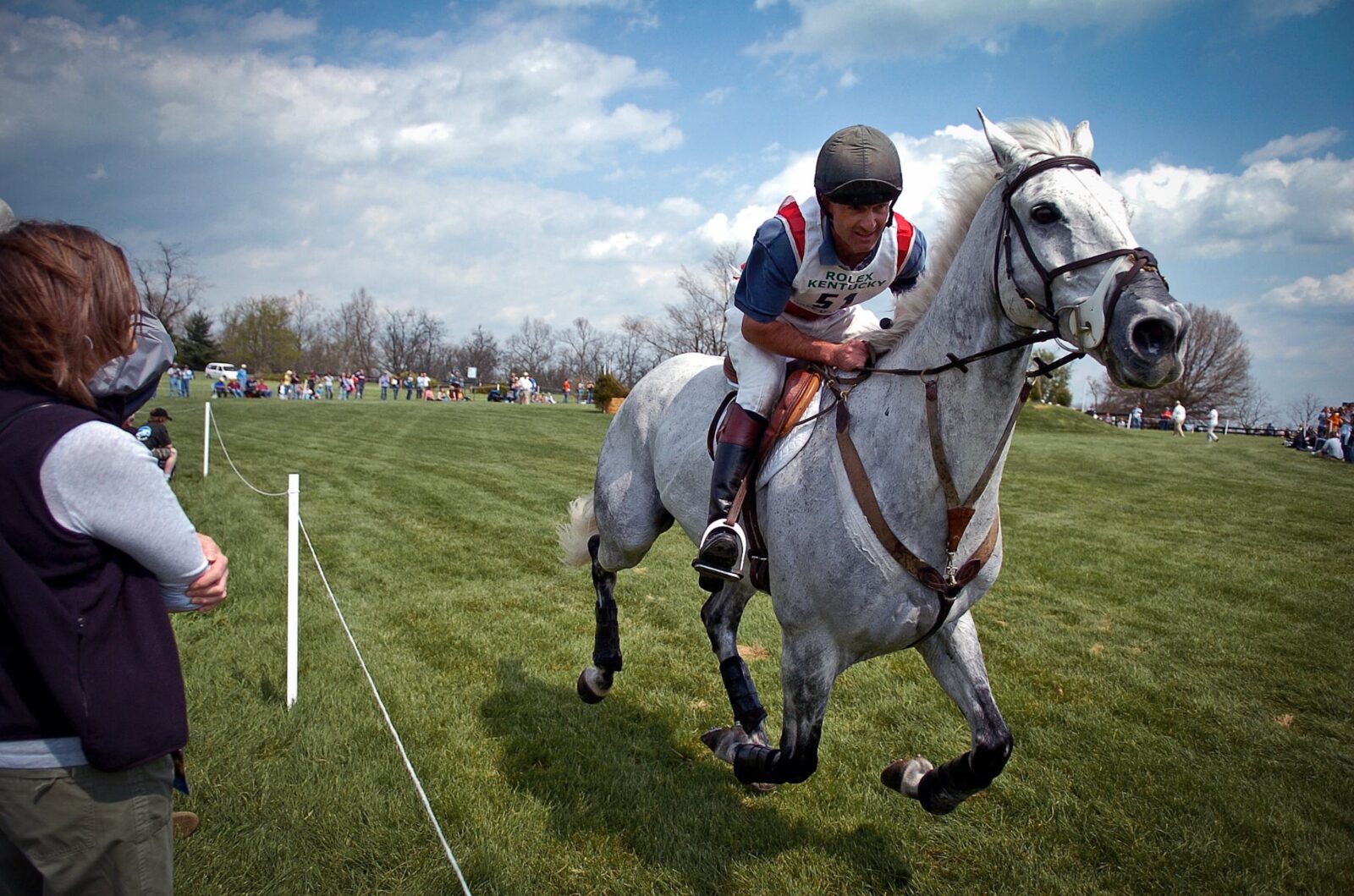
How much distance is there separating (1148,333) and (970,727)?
1.87 metres

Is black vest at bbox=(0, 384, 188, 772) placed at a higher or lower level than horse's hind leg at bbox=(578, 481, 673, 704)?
higher

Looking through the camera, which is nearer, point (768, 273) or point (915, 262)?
point (768, 273)

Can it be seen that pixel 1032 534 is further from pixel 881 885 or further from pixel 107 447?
pixel 107 447

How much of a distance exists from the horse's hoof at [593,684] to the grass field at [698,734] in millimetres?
188

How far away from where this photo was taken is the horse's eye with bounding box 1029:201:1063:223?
7.86 ft

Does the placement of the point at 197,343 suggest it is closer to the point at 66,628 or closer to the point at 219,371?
the point at 219,371

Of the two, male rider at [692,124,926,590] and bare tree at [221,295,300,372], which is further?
bare tree at [221,295,300,372]

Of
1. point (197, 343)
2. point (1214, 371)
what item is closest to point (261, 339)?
point (197, 343)

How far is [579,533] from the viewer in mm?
5309

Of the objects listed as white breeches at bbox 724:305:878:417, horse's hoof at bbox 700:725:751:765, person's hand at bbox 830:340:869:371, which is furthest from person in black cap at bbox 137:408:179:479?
person's hand at bbox 830:340:869:371

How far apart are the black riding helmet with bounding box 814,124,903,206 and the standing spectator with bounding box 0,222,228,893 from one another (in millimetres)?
2321

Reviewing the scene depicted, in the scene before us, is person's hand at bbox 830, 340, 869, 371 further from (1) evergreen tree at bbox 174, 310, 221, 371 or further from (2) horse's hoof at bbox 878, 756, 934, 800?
(1) evergreen tree at bbox 174, 310, 221, 371

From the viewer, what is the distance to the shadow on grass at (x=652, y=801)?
137 inches

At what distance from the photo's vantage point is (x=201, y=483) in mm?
13117
